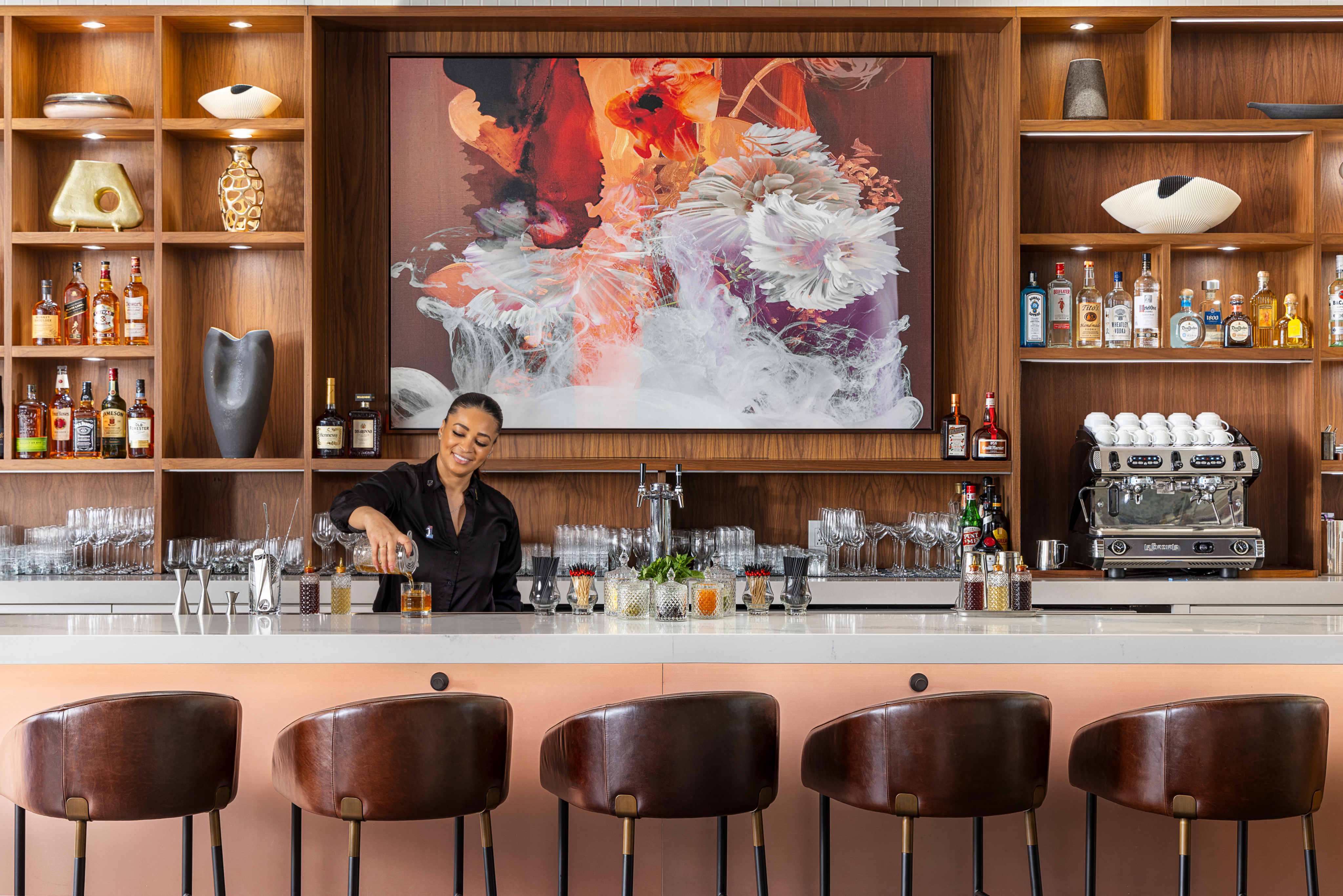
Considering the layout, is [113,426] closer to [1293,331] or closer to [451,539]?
[451,539]

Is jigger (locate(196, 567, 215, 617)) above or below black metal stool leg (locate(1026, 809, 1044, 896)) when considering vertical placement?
above

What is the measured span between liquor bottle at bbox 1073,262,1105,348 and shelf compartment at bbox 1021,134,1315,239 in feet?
0.91

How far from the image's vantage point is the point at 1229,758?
1.98 m

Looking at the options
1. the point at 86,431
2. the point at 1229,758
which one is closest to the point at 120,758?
the point at 1229,758

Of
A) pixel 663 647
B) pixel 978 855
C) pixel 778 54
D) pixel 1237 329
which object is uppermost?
pixel 778 54

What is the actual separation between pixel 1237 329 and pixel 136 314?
4105 millimetres

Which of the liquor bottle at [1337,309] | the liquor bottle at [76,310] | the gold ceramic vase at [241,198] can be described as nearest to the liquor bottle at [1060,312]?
the liquor bottle at [1337,309]

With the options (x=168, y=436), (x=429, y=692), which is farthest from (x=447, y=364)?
(x=429, y=692)

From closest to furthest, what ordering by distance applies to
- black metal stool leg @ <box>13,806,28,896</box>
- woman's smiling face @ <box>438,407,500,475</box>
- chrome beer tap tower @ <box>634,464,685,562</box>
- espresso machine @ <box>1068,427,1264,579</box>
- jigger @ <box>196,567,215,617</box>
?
black metal stool leg @ <box>13,806,28,896</box>
jigger @ <box>196,567,215,617</box>
chrome beer tap tower @ <box>634,464,685,562</box>
woman's smiling face @ <box>438,407,500,475</box>
espresso machine @ <box>1068,427,1264,579</box>

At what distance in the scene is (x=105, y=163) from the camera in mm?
4125

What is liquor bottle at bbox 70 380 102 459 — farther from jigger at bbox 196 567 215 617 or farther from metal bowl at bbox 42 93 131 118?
jigger at bbox 196 567 215 617

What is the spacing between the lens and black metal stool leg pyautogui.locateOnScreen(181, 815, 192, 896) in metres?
2.22

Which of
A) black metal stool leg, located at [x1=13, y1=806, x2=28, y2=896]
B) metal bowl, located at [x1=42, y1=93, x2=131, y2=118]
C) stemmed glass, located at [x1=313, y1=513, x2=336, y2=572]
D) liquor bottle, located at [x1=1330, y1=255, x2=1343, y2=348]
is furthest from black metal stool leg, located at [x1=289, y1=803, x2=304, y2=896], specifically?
liquor bottle, located at [x1=1330, y1=255, x2=1343, y2=348]

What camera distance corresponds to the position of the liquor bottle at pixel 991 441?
4039 millimetres
